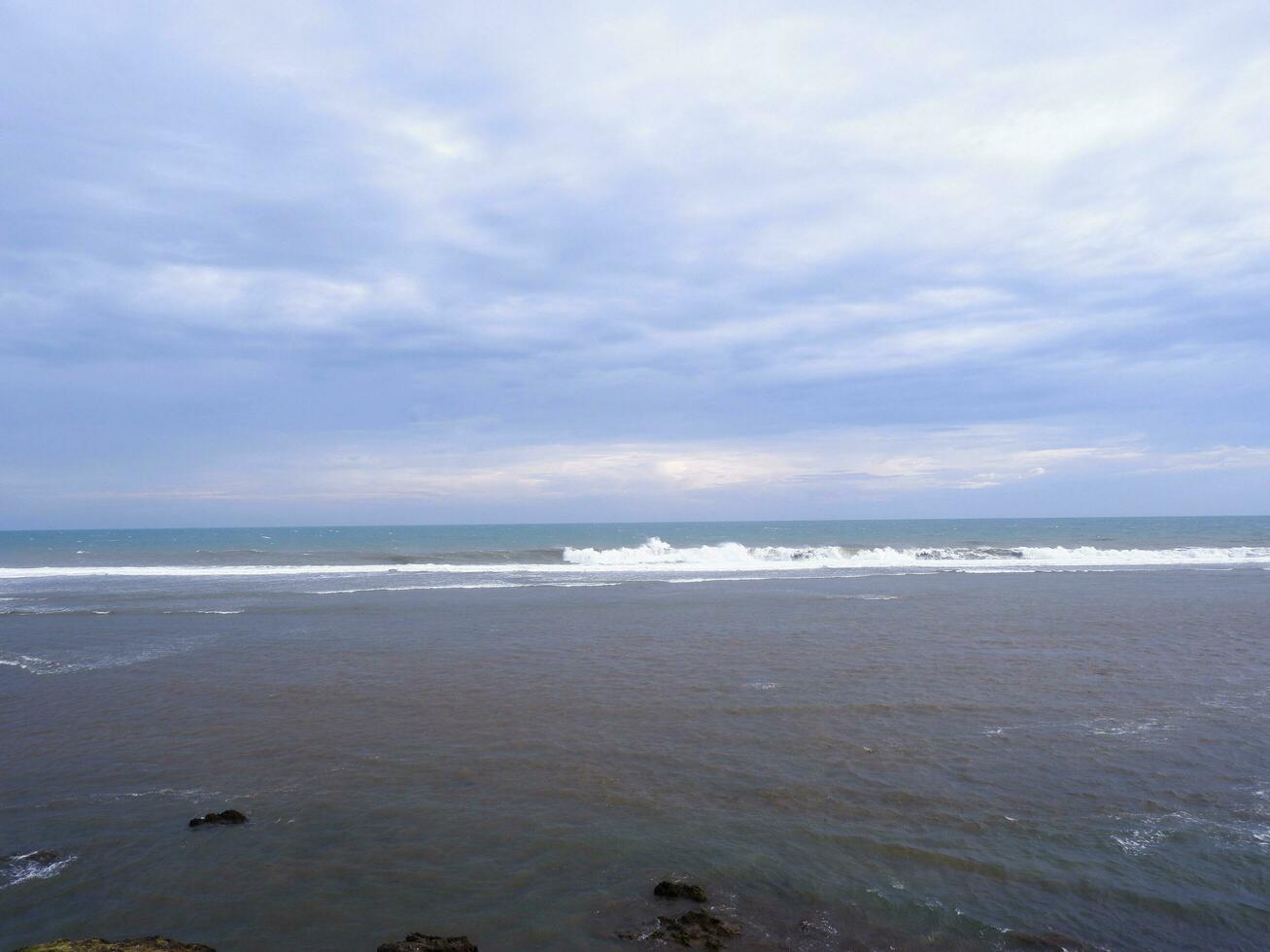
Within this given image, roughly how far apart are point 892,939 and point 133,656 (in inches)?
671

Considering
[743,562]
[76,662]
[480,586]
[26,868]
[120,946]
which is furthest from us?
[743,562]

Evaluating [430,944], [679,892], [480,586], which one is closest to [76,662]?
Result: [430,944]

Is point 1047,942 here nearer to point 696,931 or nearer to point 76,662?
point 696,931

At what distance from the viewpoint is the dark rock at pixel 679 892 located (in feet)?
19.6

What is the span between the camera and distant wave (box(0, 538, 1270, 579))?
1598 inches

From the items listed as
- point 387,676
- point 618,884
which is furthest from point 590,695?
point 618,884

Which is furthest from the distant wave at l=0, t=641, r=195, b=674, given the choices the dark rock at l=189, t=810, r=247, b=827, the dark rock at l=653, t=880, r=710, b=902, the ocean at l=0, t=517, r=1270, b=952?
the dark rock at l=653, t=880, r=710, b=902

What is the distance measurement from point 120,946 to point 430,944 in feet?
6.61

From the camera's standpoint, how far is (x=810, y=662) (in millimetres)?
14828

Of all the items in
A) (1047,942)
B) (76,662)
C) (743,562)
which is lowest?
(1047,942)

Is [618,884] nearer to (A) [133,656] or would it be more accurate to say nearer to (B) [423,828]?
(B) [423,828]

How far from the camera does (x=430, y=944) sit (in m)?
5.23

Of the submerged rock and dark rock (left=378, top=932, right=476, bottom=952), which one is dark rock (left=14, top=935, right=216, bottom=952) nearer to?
dark rock (left=378, top=932, right=476, bottom=952)

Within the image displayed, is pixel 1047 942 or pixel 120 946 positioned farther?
pixel 1047 942
